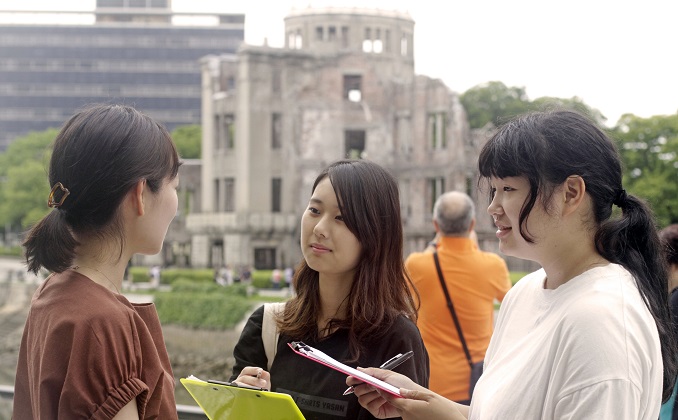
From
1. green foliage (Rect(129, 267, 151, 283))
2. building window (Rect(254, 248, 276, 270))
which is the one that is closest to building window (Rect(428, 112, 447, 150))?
building window (Rect(254, 248, 276, 270))

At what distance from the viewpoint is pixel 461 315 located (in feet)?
13.3

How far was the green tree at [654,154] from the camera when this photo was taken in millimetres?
28109

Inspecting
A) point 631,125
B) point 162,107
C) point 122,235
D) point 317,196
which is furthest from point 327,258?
point 162,107

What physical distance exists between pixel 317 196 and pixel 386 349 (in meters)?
0.42

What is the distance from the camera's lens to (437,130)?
3016 cm

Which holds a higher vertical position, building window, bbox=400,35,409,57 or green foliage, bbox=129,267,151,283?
building window, bbox=400,35,409,57

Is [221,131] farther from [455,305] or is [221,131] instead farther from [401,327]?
[401,327]

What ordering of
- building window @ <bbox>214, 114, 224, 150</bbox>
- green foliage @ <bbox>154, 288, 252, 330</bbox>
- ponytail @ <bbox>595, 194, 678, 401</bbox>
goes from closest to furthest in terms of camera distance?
ponytail @ <bbox>595, 194, 678, 401</bbox> → green foliage @ <bbox>154, 288, 252, 330</bbox> → building window @ <bbox>214, 114, 224, 150</bbox>

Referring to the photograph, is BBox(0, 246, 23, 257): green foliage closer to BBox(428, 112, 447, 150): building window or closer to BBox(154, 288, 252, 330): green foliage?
BBox(154, 288, 252, 330): green foliage

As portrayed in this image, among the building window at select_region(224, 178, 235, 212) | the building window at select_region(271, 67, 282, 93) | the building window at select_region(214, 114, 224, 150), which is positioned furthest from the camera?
the building window at select_region(214, 114, 224, 150)

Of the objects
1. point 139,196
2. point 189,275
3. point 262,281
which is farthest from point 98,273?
point 189,275

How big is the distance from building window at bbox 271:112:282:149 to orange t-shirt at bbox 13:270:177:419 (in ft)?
97.0

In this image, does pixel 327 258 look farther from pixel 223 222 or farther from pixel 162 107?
pixel 162 107

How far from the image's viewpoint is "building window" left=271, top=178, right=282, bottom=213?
31.3 meters
